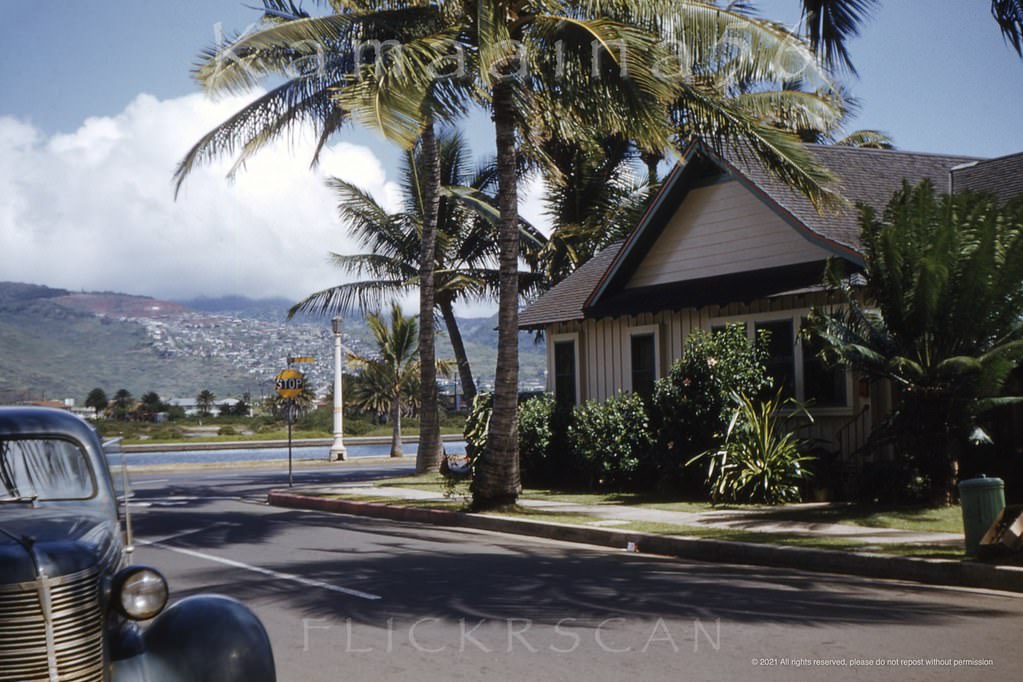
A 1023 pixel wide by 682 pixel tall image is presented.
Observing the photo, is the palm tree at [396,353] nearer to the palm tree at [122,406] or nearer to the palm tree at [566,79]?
the palm tree at [566,79]

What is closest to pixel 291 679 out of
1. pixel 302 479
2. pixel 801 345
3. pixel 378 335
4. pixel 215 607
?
pixel 215 607

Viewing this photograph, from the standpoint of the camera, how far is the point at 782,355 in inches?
725

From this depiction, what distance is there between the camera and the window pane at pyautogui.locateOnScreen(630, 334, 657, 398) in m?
21.1

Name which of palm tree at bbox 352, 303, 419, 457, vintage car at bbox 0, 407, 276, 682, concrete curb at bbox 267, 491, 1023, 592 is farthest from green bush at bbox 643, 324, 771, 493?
palm tree at bbox 352, 303, 419, 457

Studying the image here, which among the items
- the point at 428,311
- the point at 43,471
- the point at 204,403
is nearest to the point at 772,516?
the point at 43,471

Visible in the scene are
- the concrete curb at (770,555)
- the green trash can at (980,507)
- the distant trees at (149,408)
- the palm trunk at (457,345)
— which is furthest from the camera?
the distant trees at (149,408)

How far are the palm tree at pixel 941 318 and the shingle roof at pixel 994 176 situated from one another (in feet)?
15.7

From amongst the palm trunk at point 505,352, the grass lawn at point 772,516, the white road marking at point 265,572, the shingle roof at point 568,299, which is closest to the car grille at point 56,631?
the white road marking at point 265,572

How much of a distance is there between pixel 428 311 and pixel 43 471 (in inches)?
730

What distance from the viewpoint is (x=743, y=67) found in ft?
51.0

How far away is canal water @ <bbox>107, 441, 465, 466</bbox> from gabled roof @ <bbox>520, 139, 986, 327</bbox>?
69.8 feet

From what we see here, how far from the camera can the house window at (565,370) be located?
23.5 meters

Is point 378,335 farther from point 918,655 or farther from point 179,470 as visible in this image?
point 918,655

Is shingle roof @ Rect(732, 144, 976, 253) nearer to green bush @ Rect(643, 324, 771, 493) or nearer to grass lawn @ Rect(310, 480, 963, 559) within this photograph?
green bush @ Rect(643, 324, 771, 493)
